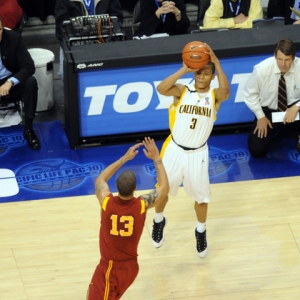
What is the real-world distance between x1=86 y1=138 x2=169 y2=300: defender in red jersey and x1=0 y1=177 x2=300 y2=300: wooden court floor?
0.89 metres

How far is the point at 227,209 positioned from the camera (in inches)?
261

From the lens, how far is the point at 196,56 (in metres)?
5.24

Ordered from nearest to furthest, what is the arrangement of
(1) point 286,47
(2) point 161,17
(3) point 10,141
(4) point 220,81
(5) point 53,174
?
(4) point 220,81
(1) point 286,47
(5) point 53,174
(3) point 10,141
(2) point 161,17

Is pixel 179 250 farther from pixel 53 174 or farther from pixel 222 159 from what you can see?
pixel 53 174

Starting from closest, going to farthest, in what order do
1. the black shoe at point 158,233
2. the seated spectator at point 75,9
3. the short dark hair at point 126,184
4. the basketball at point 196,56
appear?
the short dark hair at point 126,184, the basketball at point 196,56, the black shoe at point 158,233, the seated spectator at point 75,9

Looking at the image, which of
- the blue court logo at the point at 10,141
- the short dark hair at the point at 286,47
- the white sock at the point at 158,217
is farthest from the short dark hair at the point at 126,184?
the blue court logo at the point at 10,141

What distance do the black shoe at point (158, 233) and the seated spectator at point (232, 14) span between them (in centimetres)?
339

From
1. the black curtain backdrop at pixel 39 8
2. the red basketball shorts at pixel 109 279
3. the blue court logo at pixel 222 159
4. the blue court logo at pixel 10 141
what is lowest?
the blue court logo at pixel 222 159

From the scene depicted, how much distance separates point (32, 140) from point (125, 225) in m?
3.28

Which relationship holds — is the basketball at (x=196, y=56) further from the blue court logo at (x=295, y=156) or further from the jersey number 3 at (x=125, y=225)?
the blue court logo at (x=295, y=156)

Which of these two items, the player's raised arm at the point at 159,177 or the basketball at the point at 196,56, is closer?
the player's raised arm at the point at 159,177

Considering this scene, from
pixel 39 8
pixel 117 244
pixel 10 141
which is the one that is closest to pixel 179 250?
pixel 117 244

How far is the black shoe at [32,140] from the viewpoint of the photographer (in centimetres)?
754

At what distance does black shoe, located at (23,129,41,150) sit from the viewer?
24.7 feet
